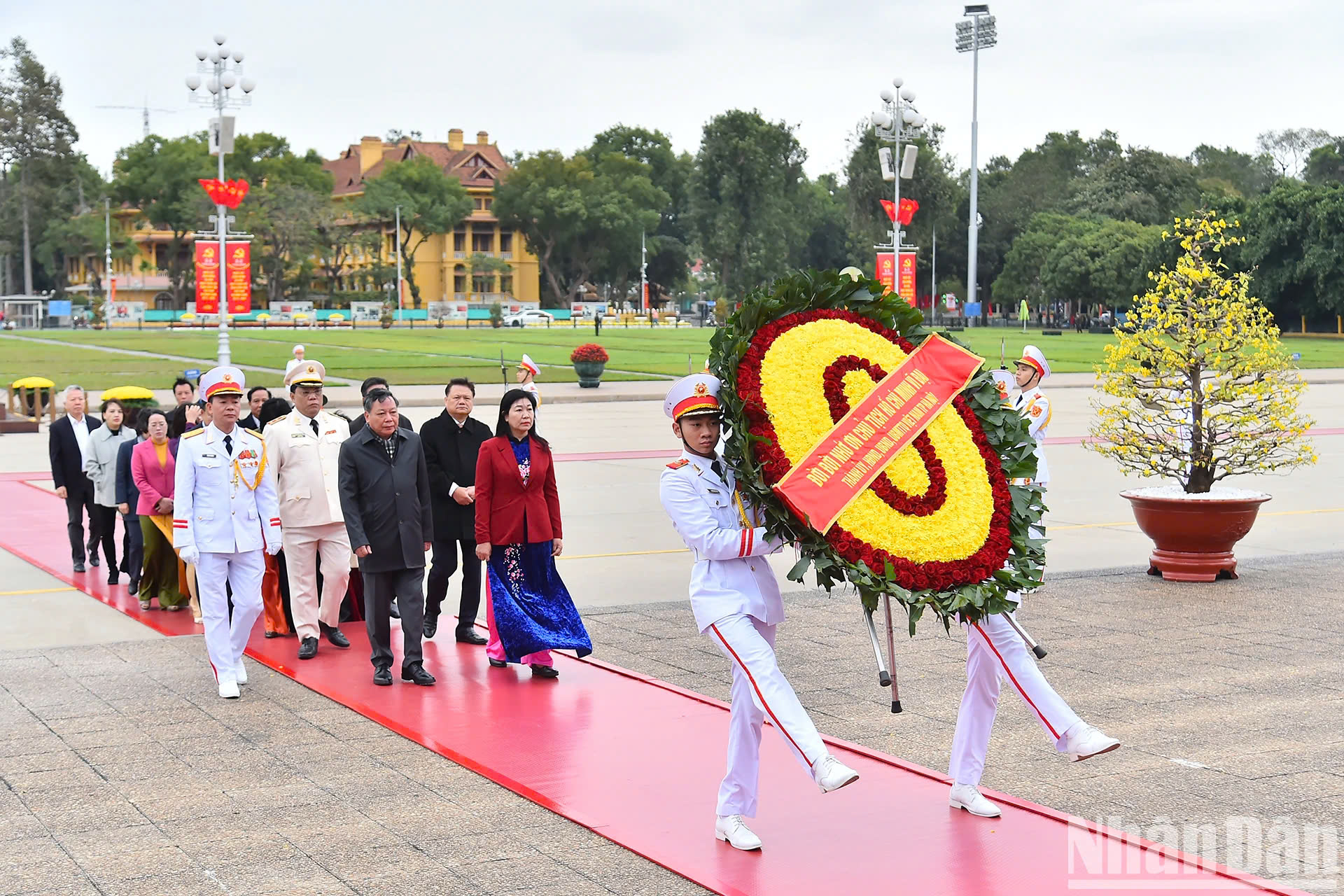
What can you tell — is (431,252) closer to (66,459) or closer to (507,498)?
(66,459)

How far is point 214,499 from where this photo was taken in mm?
8250

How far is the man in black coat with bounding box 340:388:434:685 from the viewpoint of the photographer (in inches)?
330

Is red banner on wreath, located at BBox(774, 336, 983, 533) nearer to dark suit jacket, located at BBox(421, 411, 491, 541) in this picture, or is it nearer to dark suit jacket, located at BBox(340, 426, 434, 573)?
dark suit jacket, located at BBox(340, 426, 434, 573)

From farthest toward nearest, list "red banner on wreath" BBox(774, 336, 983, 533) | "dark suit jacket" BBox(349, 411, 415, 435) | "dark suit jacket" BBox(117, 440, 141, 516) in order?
"dark suit jacket" BBox(117, 440, 141, 516) → "dark suit jacket" BBox(349, 411, 415, 435) → "red banner on wreath" BBox(774, 336, 983, 533)

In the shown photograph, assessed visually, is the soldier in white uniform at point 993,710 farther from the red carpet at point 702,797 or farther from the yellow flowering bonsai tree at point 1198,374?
the yellow flowering bonsai tree at point 1198,374

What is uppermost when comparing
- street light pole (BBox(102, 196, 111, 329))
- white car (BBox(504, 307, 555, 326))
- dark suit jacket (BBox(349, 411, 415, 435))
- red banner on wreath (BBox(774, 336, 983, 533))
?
street light pole (BBox(102, 196, 111, 329))

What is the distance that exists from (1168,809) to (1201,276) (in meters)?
6.31

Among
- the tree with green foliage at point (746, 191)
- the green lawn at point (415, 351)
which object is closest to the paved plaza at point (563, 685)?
the green lawn at point (415, 351)

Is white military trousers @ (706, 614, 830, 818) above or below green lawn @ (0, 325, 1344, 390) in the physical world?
below

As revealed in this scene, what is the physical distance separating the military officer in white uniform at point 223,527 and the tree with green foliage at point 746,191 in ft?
304

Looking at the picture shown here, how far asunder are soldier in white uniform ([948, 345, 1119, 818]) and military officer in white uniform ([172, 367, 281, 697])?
4.24 meters

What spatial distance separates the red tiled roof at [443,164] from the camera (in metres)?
115

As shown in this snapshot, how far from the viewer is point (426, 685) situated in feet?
27.3

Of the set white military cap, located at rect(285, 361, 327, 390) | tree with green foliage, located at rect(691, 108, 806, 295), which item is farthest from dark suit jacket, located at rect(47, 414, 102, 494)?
tree with green foliage, located at rect(691, 108, 806, 295)
